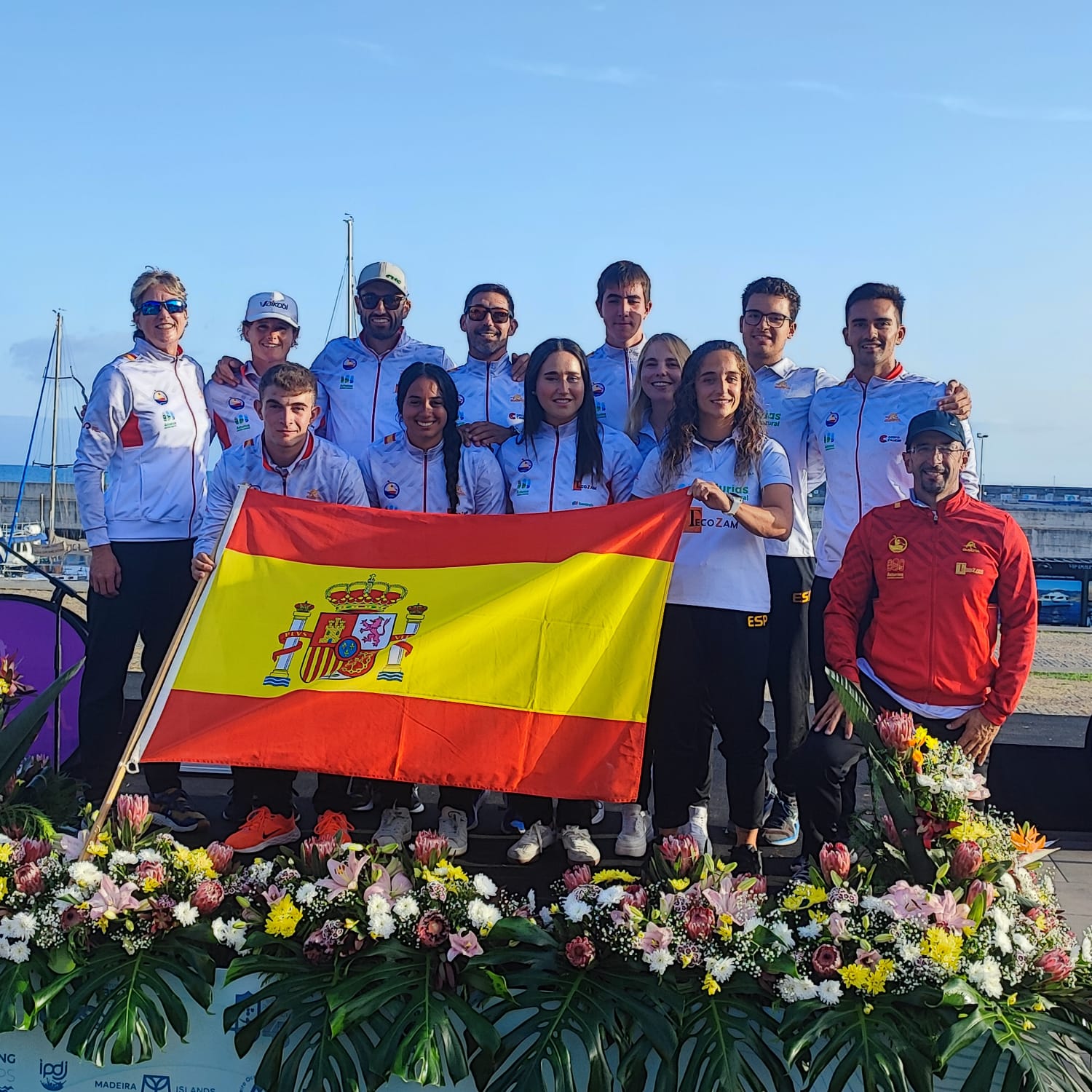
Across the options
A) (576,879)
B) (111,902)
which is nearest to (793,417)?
(576,879)

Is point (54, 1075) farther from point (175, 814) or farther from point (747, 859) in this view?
point (747, 859)

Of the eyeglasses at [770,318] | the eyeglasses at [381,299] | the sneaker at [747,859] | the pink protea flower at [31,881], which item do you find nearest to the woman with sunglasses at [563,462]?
the sneaker at [747,859]

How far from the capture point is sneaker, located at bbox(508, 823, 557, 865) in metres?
4.86

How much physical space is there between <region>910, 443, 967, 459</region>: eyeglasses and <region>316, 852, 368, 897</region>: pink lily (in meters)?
2.72

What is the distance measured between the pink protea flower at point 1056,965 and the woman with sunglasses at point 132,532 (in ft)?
13.0

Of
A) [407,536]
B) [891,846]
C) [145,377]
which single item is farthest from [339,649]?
[145,377]

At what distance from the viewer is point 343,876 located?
3348 mm

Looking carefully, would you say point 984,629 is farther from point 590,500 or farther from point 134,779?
point 134,779

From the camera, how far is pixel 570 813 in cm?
498

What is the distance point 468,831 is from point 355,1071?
2426 mm

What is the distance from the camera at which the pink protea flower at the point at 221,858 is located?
355cm

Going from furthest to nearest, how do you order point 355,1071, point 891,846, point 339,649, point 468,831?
point 468,831 < point 339,649 < point 891,846 < point 355,1071

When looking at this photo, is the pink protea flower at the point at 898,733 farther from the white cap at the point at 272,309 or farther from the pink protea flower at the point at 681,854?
the white cap at the point at 272,309

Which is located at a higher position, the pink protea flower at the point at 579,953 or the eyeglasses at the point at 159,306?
the eyeglasses at the point at 159,306
